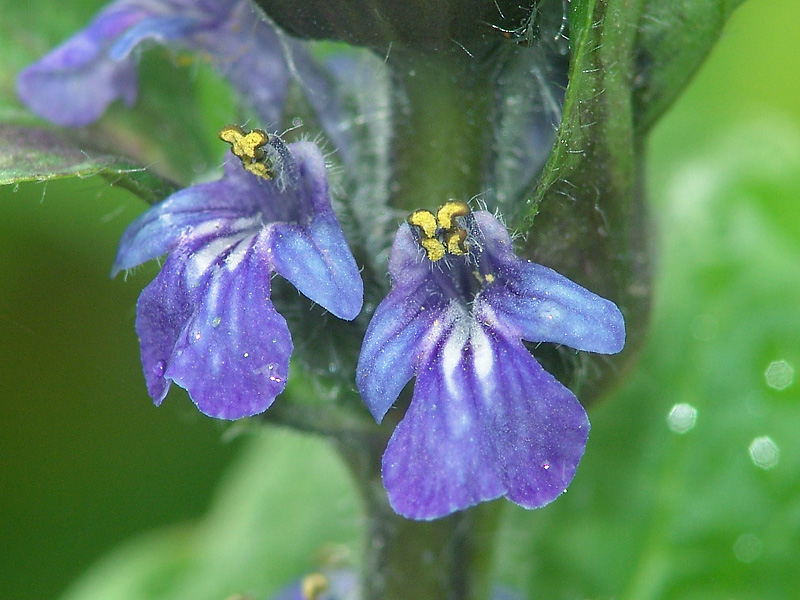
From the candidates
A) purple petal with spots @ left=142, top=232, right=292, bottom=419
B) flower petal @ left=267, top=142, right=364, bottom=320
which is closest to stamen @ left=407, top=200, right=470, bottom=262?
flower petal @ left=267, top=142, right=364, bottom=320

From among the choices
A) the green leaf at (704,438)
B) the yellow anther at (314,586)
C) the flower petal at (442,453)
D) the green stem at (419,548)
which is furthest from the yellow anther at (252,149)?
the green leaf at (704,438)

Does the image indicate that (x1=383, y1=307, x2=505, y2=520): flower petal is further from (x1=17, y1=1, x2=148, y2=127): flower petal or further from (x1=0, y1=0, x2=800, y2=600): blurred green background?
(x1=17, y1=1, x2=148, y2=127): flower petal

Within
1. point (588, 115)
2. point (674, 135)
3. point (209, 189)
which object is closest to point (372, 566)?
point (209, 189)

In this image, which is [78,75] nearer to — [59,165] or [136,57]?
[136,57]

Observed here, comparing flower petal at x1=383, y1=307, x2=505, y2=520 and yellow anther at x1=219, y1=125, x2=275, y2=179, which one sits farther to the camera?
yellow anther at x1=219, y1=125, x2=275, y2=179

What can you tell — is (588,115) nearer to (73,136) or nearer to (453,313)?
(453,313)

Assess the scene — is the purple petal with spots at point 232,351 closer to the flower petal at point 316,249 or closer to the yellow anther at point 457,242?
the flower petal at point 316,249

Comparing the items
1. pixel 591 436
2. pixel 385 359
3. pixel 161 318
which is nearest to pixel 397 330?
pixel 385 359
